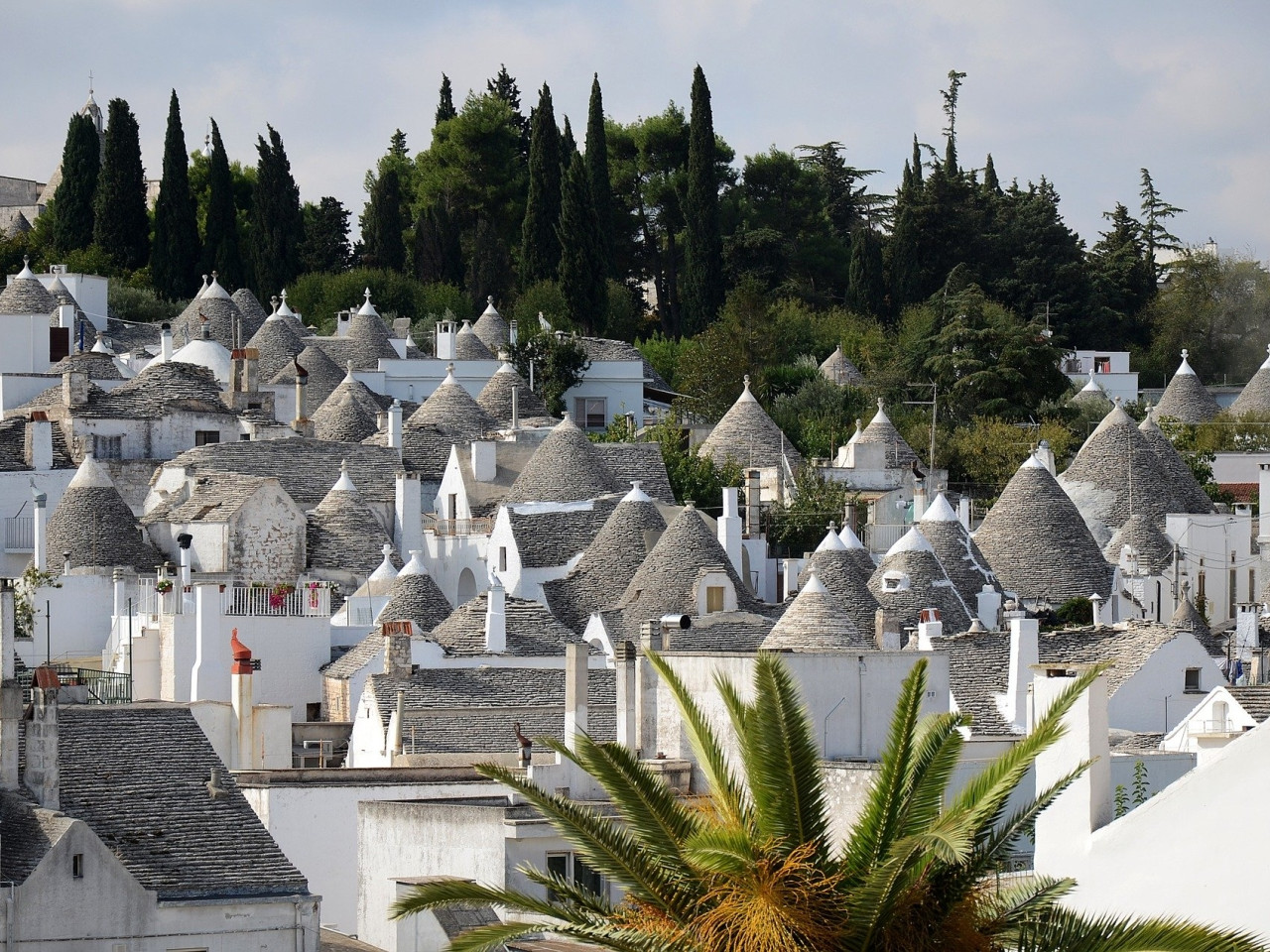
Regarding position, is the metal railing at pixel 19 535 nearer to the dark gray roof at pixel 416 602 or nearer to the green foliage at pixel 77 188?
the dark gray roof at pixel 416 602

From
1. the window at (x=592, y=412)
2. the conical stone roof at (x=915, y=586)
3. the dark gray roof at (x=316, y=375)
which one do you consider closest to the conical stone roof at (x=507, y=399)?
the dark gray roof at (x=316, y=375)

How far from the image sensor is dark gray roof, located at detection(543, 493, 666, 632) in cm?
4881

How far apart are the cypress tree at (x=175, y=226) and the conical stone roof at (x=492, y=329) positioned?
346 inches

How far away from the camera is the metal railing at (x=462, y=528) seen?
54.2 m

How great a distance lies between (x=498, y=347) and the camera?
74500mm

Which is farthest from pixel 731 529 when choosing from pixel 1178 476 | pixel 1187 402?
pixel 1187 402

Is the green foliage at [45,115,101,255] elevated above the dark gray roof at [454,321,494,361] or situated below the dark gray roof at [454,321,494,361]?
above

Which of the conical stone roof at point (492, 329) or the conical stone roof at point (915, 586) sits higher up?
the conical stone roof at point (492, 329)

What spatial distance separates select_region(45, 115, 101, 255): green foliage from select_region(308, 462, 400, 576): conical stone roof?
29.5 m

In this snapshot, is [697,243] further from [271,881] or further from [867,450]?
[271,881]

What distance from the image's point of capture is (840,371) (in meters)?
77.4

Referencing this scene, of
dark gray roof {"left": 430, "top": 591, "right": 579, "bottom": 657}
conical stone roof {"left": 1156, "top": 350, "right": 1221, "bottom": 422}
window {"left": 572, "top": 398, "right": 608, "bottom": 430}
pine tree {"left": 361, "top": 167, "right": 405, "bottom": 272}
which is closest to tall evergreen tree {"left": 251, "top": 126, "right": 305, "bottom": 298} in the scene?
pine tree {"left": 361, "top": 167, "right": 405, "bottom": 272}

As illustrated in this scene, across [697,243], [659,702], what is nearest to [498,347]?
[697,243]

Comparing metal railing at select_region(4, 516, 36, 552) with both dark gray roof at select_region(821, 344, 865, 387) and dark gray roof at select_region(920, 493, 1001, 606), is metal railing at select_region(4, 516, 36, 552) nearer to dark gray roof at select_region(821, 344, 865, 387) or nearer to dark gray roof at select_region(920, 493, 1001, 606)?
dark gray roof at select_region(920, 493, 1001, 606)
